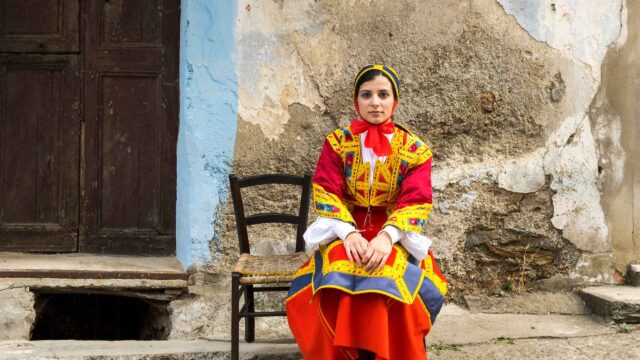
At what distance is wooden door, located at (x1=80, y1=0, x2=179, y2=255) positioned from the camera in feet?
13.4

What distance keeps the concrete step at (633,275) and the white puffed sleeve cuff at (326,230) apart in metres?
2.19

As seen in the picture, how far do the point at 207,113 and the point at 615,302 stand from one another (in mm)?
2496

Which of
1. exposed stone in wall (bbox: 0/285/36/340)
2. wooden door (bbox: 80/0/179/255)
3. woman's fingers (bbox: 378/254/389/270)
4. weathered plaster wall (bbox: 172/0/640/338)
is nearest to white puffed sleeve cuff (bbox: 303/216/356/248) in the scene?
woman's fingers (bbox: 378/254/389/270)

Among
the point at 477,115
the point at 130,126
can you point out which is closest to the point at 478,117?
the point at 477,115

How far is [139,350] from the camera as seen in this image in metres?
3.21

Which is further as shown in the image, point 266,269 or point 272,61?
point 272,61

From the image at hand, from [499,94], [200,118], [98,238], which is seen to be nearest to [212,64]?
[200,118]

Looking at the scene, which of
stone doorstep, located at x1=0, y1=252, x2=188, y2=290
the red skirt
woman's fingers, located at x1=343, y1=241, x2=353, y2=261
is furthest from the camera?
stone doorstep, located at x1=0, y1=252, x2=188, y2=290

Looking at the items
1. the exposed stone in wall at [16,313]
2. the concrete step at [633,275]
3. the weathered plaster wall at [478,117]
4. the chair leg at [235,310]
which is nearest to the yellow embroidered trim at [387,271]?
the chair leg at [235,310]

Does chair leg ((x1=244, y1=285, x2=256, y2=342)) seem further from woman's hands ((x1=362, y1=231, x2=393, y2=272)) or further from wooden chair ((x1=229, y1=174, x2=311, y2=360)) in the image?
woman's hands ((x1=362, y1=231, x2=393, y2=272))

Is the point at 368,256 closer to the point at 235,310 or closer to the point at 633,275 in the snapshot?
the point at 235,310

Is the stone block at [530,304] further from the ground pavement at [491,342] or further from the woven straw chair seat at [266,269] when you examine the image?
the woven straw chair seat at [266,269]

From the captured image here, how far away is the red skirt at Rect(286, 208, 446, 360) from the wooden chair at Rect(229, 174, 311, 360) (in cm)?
35

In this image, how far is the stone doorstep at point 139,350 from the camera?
10.2 feet
